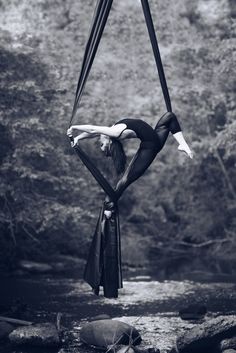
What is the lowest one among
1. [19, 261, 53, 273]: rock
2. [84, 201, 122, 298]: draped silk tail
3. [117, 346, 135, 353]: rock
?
[19, 261, 53, 273]: rock

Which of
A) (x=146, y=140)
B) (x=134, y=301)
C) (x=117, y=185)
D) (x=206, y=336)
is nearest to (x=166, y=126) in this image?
(x=146, y=140)

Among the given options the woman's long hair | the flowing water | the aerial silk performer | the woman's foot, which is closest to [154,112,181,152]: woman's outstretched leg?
the aerial silk performer

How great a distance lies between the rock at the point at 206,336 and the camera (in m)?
9.22

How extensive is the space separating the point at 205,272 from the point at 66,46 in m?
12.2

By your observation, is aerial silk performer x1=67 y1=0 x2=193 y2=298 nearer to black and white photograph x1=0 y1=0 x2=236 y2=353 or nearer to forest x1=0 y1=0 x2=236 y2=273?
black and white photograph x1=0 y1=0 x2=236 y2=353

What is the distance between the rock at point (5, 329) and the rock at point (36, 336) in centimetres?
31

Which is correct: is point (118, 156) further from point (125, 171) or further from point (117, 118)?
point (117, 118)

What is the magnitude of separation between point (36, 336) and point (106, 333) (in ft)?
3.91

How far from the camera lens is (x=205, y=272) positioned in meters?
18.1

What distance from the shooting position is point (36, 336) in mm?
9688

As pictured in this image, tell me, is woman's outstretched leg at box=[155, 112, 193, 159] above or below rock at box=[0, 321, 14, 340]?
above

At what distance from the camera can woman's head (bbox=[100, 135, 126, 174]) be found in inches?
217

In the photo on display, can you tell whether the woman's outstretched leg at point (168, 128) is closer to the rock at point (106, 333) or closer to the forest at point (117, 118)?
the rock at point (106, 333)

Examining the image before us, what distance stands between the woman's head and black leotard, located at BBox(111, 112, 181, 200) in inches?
5.4
